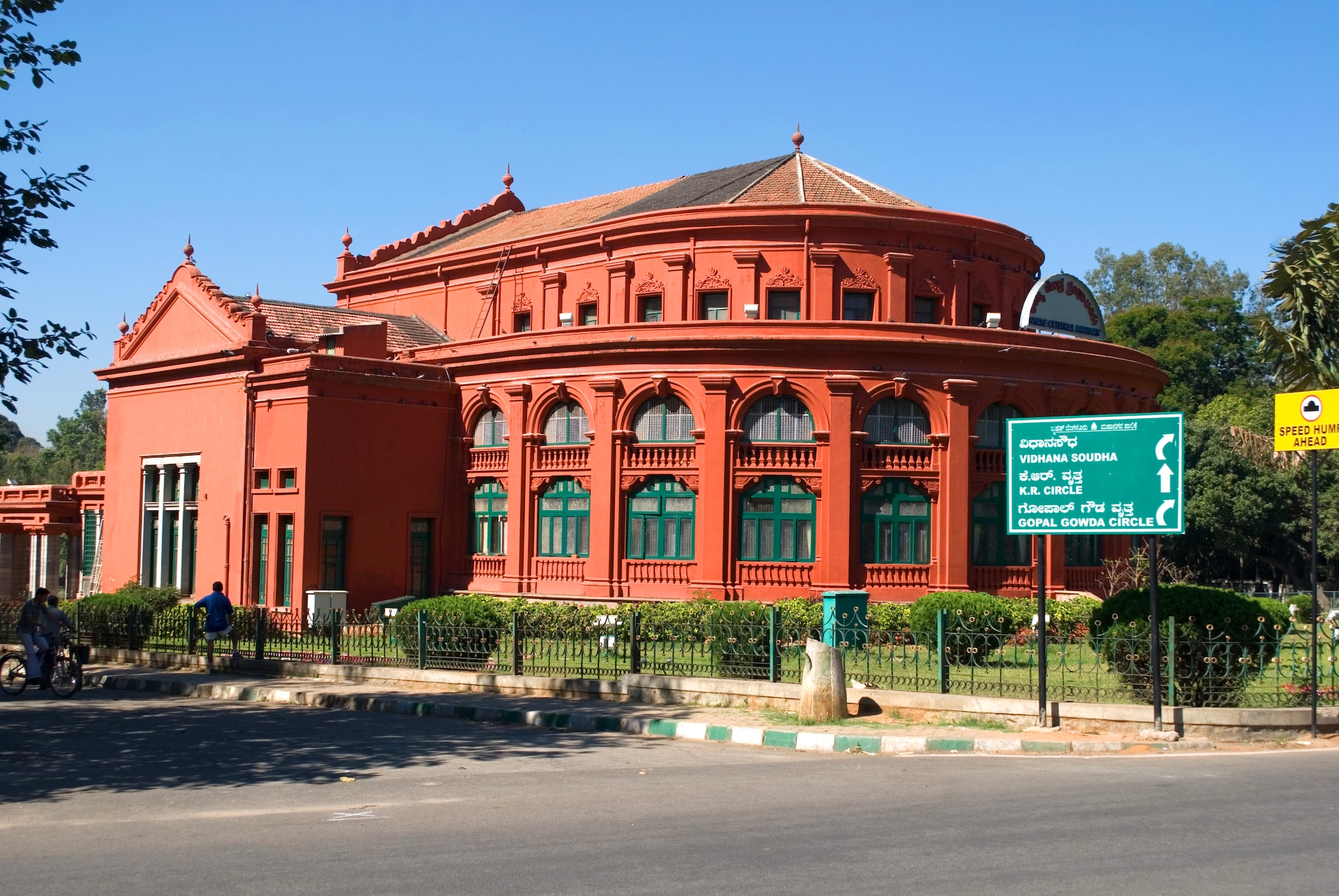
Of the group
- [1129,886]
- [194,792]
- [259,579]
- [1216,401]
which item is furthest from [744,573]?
[1216,401]

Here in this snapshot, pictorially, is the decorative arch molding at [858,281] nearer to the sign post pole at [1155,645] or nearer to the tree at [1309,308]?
the tree at [1309,308]

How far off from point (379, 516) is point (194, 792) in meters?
20.8

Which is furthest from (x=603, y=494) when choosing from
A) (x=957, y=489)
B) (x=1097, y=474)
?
(x=1097, y=474)

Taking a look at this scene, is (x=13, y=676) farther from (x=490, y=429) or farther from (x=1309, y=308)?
(x=1309, y=308)

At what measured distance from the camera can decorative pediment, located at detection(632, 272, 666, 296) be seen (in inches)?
1303

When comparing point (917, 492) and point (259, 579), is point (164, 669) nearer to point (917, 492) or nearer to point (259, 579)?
point (259, 579)

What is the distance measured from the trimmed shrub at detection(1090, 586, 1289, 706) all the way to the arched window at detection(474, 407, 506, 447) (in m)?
20.6

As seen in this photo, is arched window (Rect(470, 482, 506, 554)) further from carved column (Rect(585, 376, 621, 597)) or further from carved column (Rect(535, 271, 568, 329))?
carved column (Rect(535, 271, 568, 329))

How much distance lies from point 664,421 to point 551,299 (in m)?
7.31

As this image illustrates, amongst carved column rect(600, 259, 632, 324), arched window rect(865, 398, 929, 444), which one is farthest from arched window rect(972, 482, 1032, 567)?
carved column rect(600, 259, 632, 324)

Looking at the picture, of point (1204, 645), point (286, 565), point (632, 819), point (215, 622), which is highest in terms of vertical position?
point (286, 565)

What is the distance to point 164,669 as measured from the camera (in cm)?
2377

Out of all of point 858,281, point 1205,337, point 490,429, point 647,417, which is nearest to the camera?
point 647,417

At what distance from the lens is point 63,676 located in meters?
20.3
